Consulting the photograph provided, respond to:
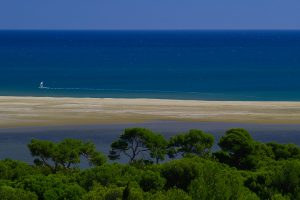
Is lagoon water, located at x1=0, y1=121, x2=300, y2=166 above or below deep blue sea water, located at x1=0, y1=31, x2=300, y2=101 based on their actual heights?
below

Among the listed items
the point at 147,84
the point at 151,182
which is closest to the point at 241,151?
the point at 151,182

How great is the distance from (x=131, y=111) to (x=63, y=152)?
3249 cm

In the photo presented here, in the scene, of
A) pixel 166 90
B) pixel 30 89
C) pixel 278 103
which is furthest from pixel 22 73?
pixel 278 103

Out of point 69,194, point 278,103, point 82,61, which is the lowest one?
point 69,194

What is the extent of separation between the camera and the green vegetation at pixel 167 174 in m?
Answer: 26.1

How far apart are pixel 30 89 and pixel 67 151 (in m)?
60.0

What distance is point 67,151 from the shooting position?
38500 mm

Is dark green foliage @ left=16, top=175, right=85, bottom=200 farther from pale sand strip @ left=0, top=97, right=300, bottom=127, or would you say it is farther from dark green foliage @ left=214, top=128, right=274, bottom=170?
pale sand strip @ left=0, top=97, right=300, bottom=127

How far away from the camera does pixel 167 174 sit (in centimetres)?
3212

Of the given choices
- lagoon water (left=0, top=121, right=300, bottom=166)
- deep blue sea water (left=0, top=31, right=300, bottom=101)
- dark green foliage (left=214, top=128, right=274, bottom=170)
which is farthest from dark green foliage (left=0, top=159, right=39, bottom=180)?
deep blue sea water (left=0, top=31, right=300, bottom=101)

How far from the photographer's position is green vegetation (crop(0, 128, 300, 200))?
26141 mm

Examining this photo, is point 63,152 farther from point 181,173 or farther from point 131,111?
point 131,111

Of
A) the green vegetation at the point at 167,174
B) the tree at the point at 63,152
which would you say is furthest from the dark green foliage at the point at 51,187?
the tree at the point at 63,152

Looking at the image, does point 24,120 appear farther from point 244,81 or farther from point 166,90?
point 244,81
